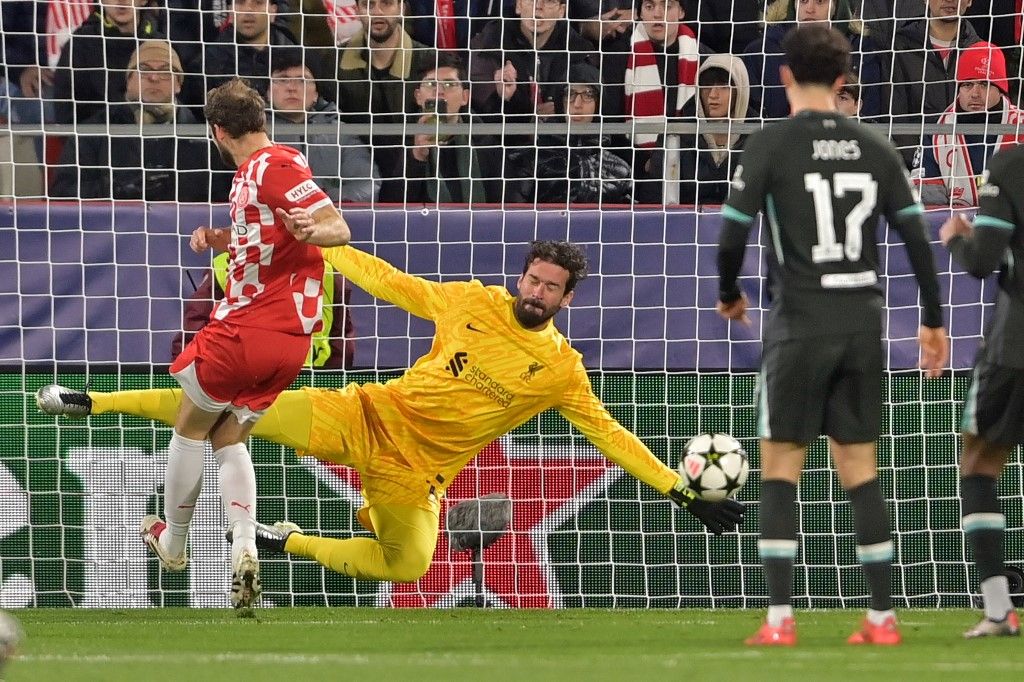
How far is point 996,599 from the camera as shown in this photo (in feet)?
18.1

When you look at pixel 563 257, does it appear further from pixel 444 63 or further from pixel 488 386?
pixel 444 63

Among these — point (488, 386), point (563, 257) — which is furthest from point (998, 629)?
point (488, 386)

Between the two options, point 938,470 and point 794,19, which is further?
point 794,19

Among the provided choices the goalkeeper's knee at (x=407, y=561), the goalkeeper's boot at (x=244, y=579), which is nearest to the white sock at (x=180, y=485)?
the goalkeeper's boot at (x=244, y=579)

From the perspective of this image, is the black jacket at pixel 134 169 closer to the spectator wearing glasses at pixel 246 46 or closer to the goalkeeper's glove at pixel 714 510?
the spectator wearing glasses at pixel 246 46

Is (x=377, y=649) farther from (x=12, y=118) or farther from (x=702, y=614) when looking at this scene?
(x=12, y=118)

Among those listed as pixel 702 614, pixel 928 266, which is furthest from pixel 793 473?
pixel 702 614

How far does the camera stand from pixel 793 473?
5039 millimetres

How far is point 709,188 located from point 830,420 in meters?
3.87

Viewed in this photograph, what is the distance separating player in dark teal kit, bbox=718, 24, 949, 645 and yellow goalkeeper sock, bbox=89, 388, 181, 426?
111 inches

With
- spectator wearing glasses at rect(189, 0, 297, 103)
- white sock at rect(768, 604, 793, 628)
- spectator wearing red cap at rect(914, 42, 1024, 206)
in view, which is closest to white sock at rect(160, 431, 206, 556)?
white sock at rect(768, 604, 793, 628)

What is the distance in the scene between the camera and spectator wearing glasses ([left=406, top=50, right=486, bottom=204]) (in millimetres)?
8742

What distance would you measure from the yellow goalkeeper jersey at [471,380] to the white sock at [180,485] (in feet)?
3.39

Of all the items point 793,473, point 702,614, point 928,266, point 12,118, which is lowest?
point 702,614
